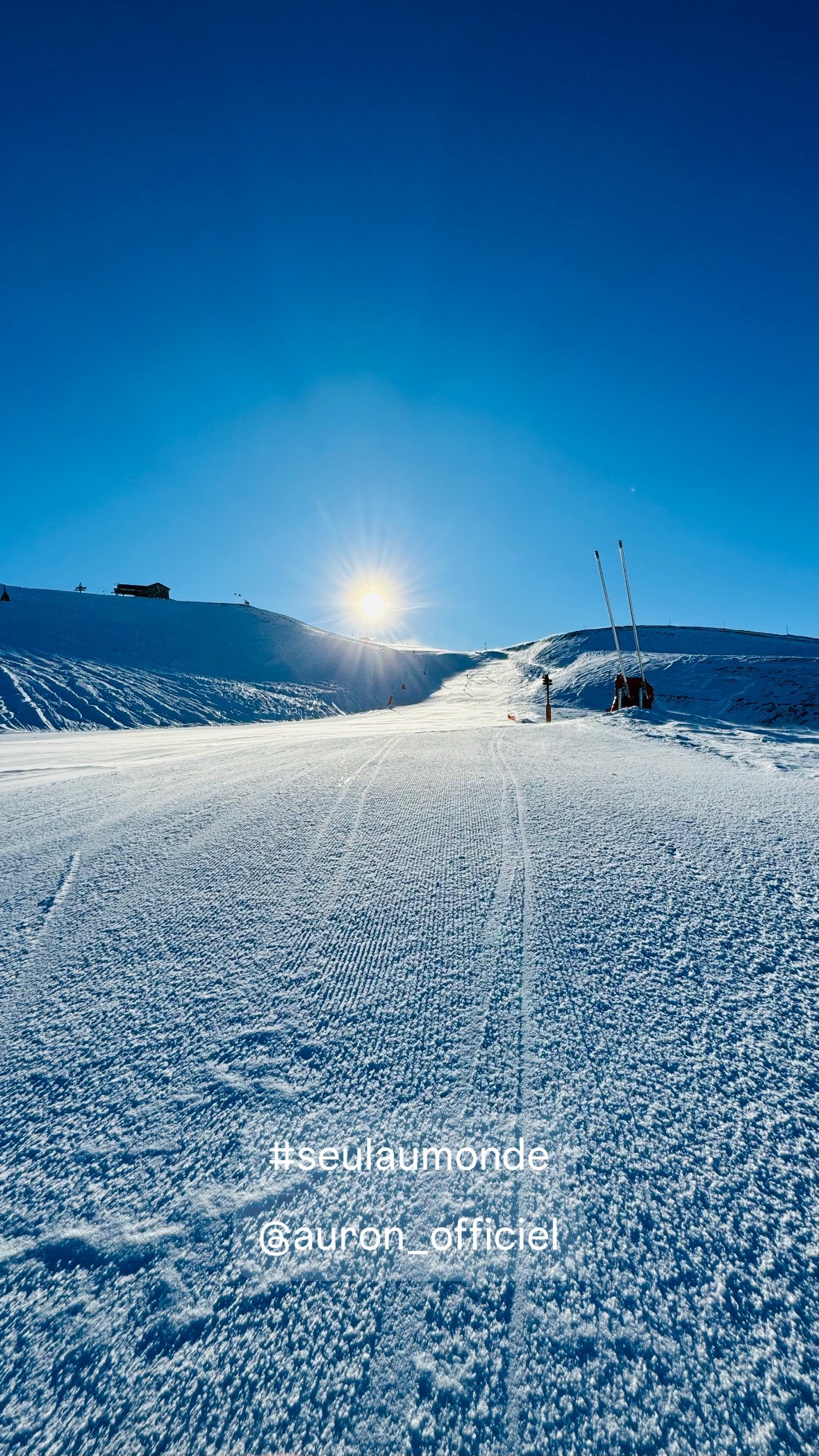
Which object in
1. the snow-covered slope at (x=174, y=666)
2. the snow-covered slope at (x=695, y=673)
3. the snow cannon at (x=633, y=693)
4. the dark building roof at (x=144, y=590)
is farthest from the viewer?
the dark building roof at (x=144, y=590)

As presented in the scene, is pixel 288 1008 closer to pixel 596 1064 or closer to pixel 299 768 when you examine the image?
pixel 596 1064

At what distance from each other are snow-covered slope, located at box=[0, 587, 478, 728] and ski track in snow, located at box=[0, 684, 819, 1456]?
2106cm

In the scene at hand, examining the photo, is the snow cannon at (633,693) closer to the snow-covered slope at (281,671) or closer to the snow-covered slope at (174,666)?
the snow-covered slope at (281,671)

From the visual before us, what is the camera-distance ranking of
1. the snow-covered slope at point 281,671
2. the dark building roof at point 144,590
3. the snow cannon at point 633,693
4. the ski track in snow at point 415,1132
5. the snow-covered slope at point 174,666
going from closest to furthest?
the ski track in snow at point 415,1132
the snow cannon at point 633,693
the snow-covered slope at point 174,666
the snow-covered slope at point 281,671
the dark building roof at point 144,590

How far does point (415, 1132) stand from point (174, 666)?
3416 centimetres

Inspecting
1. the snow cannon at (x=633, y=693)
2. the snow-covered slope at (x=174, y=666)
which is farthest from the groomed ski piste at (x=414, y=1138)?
the snow-covered slope at (x=174, y=666)

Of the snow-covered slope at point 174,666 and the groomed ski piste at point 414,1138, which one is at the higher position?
the snow-covered slope at point 174,666

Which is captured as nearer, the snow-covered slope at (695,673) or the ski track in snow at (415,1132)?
the ski track in snow at (415,1132)

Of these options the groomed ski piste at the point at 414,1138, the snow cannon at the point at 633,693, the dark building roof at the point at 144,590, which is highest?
the dark building roof at the point at 144,590

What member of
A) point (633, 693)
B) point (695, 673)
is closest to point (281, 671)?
point (633, 693)

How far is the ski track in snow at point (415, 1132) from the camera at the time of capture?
48.4 inches

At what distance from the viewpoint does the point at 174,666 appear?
107ft

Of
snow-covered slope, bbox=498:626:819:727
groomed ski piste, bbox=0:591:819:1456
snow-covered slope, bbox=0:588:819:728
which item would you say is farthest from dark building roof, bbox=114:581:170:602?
groomed ski piste, bbox=0:591:819:1456

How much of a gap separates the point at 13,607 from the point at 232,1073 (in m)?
44.0
